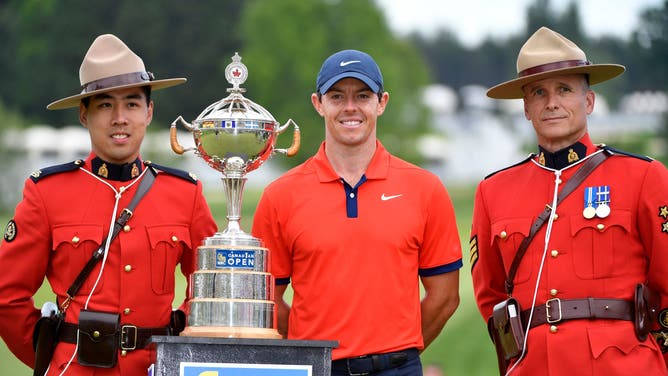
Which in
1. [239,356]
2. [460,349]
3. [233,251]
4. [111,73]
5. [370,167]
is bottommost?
[239,356]

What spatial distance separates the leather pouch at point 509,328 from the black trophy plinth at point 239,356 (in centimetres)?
111

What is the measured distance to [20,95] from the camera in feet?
272

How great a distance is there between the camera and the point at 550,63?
24.3 ft

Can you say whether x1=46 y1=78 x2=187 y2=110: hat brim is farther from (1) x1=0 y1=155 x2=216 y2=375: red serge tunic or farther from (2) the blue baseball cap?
(2) the blue baseball cap

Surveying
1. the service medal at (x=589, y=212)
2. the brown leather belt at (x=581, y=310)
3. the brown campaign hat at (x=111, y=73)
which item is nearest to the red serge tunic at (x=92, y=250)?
the brown campaign hat at (x=111, y=73)

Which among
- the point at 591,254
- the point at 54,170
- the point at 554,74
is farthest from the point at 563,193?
the point at 54,170

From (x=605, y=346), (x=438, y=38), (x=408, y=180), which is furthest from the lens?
(x=438, y=38)

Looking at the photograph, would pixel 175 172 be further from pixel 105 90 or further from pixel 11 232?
pixel 11 232

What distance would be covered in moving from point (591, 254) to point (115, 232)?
2.23 m

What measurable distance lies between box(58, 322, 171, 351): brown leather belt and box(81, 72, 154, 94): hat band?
113cm

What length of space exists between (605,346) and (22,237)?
110 inches

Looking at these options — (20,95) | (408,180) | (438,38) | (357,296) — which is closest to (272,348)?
(357,296)

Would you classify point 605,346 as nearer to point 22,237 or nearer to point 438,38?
point 22,237

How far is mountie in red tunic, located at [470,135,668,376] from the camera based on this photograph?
7086 mm
